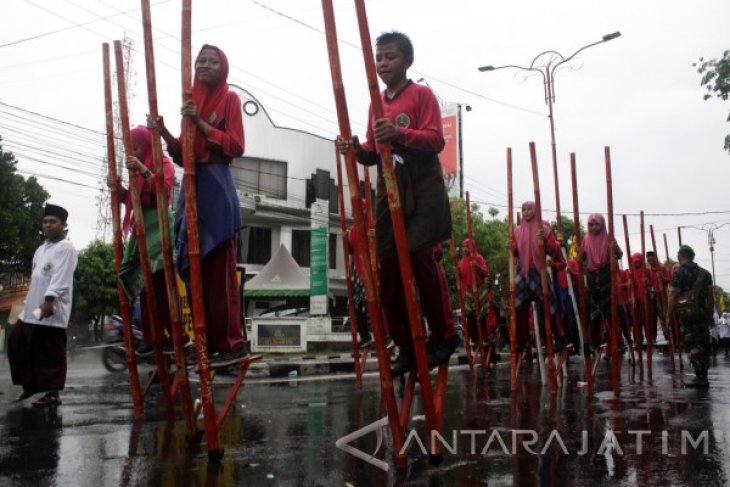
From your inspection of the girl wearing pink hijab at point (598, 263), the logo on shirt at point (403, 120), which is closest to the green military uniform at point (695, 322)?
the girl wearing pink hijab at point (598, 263)

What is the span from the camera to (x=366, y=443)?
3.77m

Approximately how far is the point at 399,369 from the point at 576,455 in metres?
0.97

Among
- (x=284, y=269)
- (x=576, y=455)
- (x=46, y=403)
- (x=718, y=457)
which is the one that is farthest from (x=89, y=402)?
(x=284, y=269)

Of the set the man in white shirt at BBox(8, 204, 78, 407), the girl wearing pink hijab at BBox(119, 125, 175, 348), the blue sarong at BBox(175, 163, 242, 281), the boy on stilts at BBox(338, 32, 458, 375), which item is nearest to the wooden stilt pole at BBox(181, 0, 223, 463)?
the blue sarong at BBox(175, 163, 242, 281)

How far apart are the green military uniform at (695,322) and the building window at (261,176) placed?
84.7 ft

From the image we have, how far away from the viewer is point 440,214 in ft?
11.6

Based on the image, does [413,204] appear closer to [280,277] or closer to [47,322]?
[47,322]

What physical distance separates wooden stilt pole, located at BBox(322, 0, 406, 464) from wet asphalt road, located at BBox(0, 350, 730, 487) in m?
0.22

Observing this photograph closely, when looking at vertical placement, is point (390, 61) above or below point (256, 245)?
below

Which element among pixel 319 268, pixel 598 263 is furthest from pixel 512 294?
pixel 319 268

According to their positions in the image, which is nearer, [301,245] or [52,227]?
[52,227]

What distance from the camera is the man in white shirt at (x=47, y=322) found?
5863 millimetres

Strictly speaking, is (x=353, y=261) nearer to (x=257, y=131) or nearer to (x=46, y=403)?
(x=46, y=403)

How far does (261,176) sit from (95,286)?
9.44m
